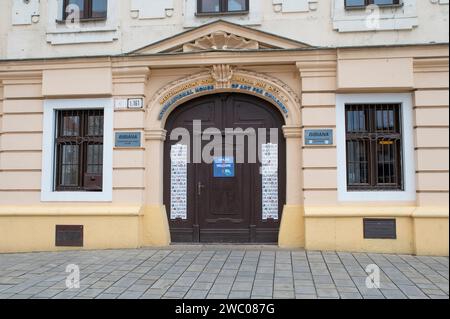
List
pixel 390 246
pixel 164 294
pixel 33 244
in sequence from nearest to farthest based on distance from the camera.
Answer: pixel 164 294, pixel 390 246, pixel 33 244

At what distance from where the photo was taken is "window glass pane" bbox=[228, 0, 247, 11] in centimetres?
875

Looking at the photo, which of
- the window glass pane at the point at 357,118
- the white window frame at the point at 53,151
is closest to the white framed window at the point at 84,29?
the white window frame at the point at 53,151

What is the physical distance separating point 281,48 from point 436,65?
294 cm

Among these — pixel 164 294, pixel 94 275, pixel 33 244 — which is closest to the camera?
pixel 164 294

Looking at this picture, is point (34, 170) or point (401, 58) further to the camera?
point (34, 170)

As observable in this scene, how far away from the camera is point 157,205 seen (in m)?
8.70

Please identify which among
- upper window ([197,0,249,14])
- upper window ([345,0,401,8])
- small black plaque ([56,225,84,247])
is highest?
upper window ([197,0,249,14])

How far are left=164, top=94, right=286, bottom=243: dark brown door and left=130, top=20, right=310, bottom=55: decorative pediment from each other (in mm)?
1053

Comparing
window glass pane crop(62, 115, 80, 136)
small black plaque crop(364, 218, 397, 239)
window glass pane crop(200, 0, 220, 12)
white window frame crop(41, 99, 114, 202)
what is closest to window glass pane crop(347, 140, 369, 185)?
small black plaque crop(364, 218, 397, 239)

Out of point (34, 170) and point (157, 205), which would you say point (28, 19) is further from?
point (157, 205)

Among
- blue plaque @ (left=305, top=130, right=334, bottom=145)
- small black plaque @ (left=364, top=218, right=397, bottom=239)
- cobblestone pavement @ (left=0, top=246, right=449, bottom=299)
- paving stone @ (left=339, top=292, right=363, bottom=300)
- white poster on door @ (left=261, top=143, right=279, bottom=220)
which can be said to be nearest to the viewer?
paving stone @ (left=339, top=292, right=363, bottom=300)

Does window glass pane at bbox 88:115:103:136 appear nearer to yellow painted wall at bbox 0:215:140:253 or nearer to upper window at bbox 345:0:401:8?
yellow painted wall at bbox 0:215:140:253

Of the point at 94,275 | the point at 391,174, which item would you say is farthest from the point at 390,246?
the point at 94,275

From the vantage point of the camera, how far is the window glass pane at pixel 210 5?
28.9ft
